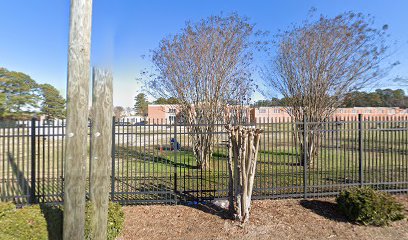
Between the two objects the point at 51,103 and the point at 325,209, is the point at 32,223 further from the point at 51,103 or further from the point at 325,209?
the point at 51,103

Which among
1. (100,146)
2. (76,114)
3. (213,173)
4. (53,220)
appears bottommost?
(213,173)

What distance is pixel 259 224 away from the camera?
4.37 meters

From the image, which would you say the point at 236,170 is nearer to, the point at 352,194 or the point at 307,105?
the point at 352,194

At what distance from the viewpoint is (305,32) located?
9.33 m

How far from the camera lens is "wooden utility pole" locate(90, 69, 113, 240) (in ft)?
8.98

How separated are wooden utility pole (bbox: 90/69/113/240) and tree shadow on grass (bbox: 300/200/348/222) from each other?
13.9ft

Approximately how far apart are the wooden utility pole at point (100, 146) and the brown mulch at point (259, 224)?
1542 mm

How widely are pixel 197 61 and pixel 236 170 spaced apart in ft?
19.7

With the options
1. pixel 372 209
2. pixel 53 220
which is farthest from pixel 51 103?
pixel 372 209

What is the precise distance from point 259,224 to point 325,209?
170 cm

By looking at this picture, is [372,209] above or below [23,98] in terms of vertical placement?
below

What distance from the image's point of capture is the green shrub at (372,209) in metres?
4.29

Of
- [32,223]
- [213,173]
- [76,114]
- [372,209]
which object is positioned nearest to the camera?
[76,114]

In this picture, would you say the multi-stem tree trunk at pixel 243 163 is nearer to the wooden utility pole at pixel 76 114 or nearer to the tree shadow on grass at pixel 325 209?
the tree shadow on grass at pixel 325 209
